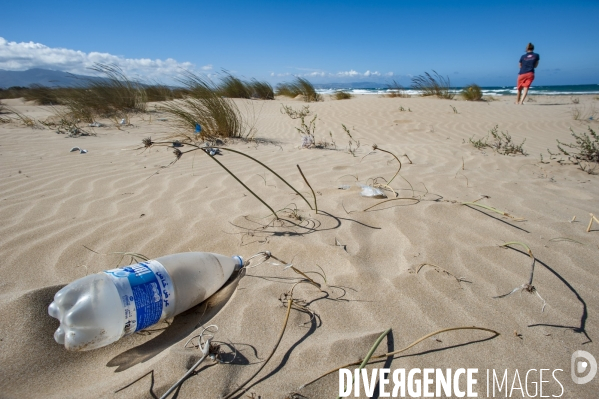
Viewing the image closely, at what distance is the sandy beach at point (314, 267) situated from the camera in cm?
114

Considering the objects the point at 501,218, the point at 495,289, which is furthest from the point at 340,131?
the point at 495,289

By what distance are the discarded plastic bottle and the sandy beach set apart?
0.32 ft

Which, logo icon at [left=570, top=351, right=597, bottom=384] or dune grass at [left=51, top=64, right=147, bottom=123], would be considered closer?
logo icon at [left=570, top=351, right=597, bottom=384]

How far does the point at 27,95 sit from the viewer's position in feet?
43.5

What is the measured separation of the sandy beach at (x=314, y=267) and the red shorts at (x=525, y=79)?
812 centimetres

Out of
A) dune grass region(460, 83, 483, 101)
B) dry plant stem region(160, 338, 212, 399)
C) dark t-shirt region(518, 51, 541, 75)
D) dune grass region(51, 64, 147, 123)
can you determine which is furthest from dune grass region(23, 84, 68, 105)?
dark t-shirt region(518, 51, 541, 75)

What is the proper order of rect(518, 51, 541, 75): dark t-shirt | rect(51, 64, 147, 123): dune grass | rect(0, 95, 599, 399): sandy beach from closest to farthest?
1. rect(0, 95, 599, 399): sandy beach
2. rect(51, 64, 147, 123): dune grass
3. rect(518, 51, 541, 75): dark t-shirt

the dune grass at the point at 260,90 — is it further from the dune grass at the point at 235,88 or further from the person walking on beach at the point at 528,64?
the person walking on beach at the point at 528,64

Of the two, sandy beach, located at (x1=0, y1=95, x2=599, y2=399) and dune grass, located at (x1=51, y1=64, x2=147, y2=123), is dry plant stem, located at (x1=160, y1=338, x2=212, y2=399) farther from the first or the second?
dune grass, located at (x1=51, y1=64, x2=147, y2=123)

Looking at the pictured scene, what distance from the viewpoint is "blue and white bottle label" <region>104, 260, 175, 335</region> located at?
1186mm

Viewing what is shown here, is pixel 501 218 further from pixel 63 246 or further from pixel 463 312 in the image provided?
pixel 63 246

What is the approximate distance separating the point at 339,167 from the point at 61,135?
5.07 meters

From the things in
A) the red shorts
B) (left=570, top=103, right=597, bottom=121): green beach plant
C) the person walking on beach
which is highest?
the person walking on beach

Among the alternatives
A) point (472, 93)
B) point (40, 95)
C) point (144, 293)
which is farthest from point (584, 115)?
point (40, 95)
